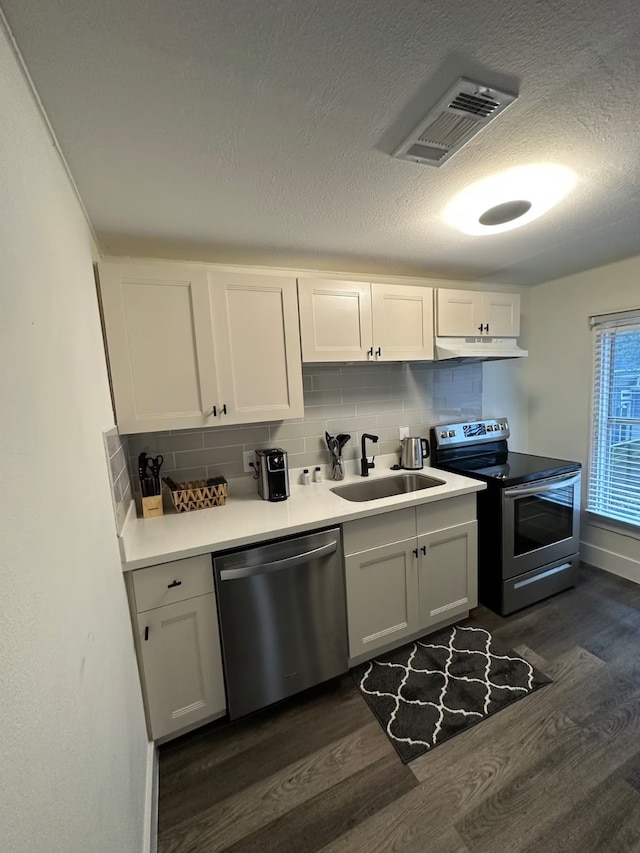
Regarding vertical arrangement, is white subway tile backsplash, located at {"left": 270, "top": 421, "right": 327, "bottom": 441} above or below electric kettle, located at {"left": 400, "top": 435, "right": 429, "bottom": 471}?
above

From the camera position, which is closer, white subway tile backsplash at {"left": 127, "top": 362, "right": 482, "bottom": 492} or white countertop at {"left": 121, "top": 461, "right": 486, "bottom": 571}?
white countertop at {"left": 121, "top": 461, "right": 486, "bottom": 571}

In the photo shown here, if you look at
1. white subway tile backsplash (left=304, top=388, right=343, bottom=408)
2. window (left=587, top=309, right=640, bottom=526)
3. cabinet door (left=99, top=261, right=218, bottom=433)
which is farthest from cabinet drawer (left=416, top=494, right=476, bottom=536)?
window (left=587, top=309, right=640, bottom=526)

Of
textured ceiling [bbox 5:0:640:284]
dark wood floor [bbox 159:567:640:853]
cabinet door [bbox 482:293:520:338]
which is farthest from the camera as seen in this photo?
cabinet door [bbox 482:293:520:338]

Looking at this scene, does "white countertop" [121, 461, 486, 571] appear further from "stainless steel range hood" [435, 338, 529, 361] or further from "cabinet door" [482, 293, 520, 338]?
"cabinet door" [482, 293, 520, 338]

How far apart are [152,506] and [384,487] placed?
1460 millimetres

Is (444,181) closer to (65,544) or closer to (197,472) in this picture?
(65,544)

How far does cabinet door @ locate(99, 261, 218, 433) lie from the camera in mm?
1559

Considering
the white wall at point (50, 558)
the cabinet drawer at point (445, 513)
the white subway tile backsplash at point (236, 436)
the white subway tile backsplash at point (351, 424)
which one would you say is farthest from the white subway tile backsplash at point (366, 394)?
the white wall at point (50, 558)

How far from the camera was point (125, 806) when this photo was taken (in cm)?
91

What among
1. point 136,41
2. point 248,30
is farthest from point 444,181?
point 136,41

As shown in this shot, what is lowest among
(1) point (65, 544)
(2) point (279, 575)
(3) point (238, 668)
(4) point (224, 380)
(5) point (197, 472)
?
(3) point (238, 668)

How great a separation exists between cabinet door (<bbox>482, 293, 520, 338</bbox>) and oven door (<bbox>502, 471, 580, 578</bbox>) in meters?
1.08

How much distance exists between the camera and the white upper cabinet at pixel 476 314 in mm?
2270

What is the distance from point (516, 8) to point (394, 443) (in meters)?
2.12
